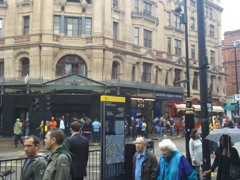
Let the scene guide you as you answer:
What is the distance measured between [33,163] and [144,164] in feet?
7.73

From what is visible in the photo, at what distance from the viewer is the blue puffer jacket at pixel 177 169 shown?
5047 millimetres

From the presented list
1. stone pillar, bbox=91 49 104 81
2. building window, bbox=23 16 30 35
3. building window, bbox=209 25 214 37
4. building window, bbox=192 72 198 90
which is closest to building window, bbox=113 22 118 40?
stone pillar, bbox=91 49 104 81

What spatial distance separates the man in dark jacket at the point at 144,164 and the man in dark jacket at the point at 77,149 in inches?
55.7

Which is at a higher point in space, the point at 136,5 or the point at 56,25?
the point at 136,5

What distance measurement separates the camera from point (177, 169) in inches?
199

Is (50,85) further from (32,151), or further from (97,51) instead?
(32,151)

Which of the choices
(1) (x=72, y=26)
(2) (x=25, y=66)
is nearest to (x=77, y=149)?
(1) (x=72, y=26)

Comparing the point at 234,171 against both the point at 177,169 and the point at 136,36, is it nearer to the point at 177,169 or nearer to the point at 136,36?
the point at 177,169

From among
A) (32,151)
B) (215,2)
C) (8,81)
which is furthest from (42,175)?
(215,2)

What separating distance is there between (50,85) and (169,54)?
61.9 feet

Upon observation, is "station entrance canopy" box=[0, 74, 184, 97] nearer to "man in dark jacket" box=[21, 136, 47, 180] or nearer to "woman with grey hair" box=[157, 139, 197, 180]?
"woman with grey hair" box=[157, 139, 197, 180]

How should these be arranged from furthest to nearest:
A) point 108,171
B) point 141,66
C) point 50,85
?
1. point 141,66
2. point 50,85
3. point 108,171

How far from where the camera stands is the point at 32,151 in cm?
457

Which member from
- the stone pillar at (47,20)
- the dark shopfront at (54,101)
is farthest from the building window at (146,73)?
the stone pillar at (47,20)
